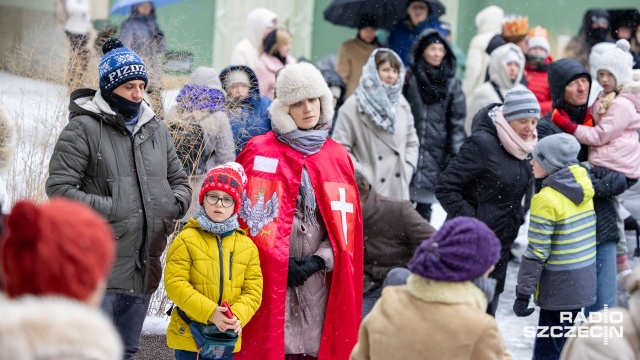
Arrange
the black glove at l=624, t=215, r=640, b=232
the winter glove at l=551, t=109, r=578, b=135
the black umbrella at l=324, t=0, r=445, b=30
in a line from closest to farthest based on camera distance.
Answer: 1. the winter glove at l=551, t=109, r=578, b=135
2. the black glove at l=624, t=215, r=640, b=232
3. the black umbrella at l=324, t=0, r=445, b=30

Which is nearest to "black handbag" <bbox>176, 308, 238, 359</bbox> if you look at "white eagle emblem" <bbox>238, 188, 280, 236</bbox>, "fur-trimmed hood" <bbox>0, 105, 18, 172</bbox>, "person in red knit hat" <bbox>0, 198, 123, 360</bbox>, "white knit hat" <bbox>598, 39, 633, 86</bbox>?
"white eagle emblem" <bbox>238, 188, 280, 236</bbox>

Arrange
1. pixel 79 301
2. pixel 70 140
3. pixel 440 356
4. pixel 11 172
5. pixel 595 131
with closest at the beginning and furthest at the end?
pixel 79 301 → pixel 440 356 → pixel 70 140 → pixel 11 172 → pixel 595 131

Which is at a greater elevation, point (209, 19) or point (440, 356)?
point (209, 19)

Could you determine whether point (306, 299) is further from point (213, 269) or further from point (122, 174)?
point (122, 174)

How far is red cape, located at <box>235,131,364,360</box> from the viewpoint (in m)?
5.67

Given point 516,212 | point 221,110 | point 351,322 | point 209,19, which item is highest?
point 209,19

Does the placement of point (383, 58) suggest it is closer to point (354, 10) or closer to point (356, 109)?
point (356, 109)

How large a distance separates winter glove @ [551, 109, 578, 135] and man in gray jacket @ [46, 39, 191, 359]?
129 inches

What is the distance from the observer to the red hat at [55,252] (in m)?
2.91

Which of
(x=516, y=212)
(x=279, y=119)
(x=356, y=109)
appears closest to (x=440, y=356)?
(x=279, y=119)

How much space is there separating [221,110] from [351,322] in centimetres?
203

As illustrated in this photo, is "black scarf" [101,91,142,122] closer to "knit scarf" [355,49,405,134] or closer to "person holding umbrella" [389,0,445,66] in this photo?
"knit scarf" [355,49,405,134]

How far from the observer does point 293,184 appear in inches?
226

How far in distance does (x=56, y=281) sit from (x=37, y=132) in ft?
14.8
